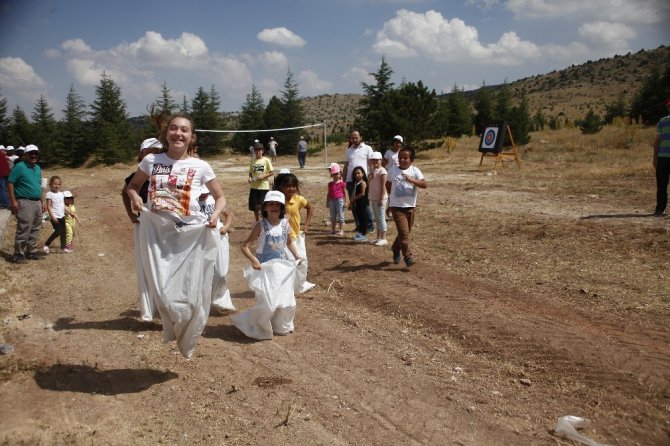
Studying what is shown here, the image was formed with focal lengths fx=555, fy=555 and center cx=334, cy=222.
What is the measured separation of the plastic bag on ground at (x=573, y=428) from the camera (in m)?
3.74

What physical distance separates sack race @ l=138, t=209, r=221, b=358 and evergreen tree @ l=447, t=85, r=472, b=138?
4033 cm

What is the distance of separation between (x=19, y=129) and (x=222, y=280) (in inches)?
1584

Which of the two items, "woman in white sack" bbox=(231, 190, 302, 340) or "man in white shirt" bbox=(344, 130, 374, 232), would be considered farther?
"man in white shirt" bbox=(344, 130, 374, 232)

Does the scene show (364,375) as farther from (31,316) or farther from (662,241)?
(662,241)

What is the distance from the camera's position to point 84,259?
9.62 m

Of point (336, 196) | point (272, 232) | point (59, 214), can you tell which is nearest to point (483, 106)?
point (336, 196)

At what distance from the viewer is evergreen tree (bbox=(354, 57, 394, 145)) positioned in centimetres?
3054

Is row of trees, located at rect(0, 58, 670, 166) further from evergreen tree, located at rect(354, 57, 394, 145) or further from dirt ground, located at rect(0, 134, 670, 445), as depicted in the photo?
dirt ground, located at rect(0, 134, 670, 445)

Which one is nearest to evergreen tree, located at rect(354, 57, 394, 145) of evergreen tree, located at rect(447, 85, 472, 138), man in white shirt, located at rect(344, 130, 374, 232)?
evergreen tree, located at rect(447, 85, 472, 138)

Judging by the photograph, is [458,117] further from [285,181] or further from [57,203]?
[285,181]

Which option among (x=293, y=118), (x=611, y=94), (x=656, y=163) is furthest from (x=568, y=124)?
(x=611, y=94)

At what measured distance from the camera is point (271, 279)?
215 inches

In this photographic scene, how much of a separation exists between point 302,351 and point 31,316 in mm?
3357

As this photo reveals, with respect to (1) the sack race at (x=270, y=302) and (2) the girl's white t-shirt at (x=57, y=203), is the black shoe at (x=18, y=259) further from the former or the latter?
(1) the sack race at (x=270, y=302)
